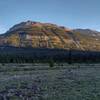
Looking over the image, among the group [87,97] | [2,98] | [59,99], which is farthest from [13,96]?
[87,97]

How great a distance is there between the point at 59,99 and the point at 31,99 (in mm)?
1674

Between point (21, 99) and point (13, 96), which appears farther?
point (13, 96)

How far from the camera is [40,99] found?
19.4 metres

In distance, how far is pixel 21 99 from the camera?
19.3m

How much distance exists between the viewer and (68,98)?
1962cm

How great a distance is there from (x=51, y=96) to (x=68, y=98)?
129 cm

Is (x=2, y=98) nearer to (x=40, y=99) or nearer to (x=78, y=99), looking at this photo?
(x=40, y=99)

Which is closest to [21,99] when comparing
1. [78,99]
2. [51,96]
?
[51,96]

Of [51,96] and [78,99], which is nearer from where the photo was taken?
[78,99]

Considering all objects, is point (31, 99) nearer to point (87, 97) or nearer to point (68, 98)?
point (68, 98)

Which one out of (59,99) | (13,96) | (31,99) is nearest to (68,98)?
(59,99)

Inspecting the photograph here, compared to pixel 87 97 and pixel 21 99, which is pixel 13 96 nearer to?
pixel 21 99

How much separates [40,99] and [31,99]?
1.76 ft

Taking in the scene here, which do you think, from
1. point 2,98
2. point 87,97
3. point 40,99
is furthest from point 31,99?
point 87,97
